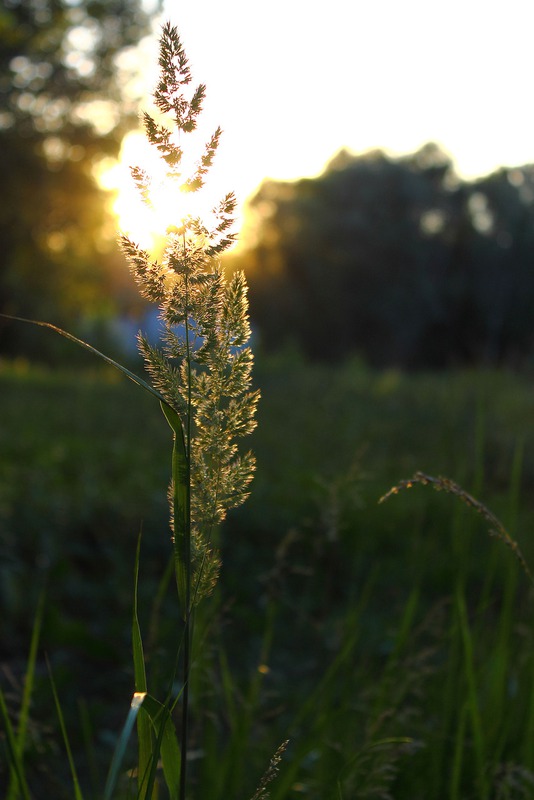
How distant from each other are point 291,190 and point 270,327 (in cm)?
629

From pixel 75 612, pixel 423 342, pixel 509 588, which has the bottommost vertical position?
pixel 75 612

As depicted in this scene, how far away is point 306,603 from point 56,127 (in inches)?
789

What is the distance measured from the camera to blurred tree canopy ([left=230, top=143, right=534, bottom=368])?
104 feet

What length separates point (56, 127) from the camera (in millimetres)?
21125

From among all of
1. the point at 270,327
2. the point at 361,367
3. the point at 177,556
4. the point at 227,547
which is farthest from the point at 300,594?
the point at 270,327

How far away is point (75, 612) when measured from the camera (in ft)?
12.5

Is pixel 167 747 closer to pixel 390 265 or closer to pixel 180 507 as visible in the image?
pixel 180 507

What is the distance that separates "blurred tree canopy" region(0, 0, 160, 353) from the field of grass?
12816 millimetres

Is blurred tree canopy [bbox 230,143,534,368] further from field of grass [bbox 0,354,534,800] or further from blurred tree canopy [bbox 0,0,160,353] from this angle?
field of grass [bbox 0,354,534,800]

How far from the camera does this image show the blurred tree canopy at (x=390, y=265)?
31.7 metres

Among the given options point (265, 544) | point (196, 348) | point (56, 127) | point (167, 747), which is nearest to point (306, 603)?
point (265, 544)

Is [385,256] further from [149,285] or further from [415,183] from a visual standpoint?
[149,285]

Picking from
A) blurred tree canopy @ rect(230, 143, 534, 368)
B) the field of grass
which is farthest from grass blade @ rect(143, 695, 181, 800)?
blurred tree canopy @ rect(230, 143, 534, 368)

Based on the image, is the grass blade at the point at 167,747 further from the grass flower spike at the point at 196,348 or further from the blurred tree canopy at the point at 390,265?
the blurred tree canopy at the point at 390,265
